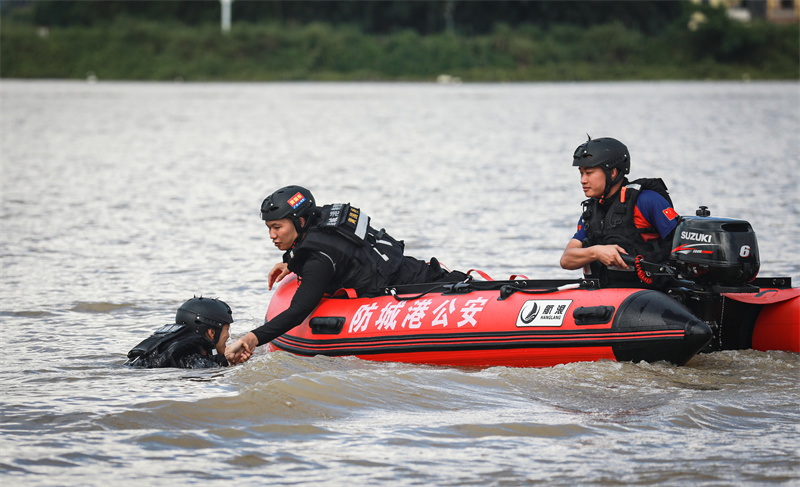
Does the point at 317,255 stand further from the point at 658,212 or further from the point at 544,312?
the point at 658,212

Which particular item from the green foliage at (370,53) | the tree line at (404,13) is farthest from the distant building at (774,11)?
the green foliage at (370,53)

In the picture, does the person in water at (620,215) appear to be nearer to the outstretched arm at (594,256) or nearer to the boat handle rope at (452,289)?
the outstretched arm at (594,256)

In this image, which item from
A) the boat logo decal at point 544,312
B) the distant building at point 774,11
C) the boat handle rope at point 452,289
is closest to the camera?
the boat logo decal at point 544,312

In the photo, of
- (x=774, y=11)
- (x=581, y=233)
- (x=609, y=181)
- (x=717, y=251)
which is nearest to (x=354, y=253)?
(x=581, y=233)

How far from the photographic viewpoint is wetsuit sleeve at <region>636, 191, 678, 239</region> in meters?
5.90

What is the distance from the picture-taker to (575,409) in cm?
524

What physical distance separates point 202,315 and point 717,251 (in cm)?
283

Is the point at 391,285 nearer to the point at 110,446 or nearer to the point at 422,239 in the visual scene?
the point at 110,446

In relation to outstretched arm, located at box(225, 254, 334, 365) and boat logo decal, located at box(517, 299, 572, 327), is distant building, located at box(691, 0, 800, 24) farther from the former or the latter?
Result: outstretched arm, located at box(225, 254, 334, 365)

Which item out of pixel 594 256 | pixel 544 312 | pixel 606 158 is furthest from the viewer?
pixel 606 158

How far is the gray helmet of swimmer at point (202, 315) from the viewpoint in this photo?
618cm

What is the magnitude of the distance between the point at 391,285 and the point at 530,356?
100 cm

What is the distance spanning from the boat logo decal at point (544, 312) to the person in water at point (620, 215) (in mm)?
321

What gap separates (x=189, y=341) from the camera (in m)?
6.22
